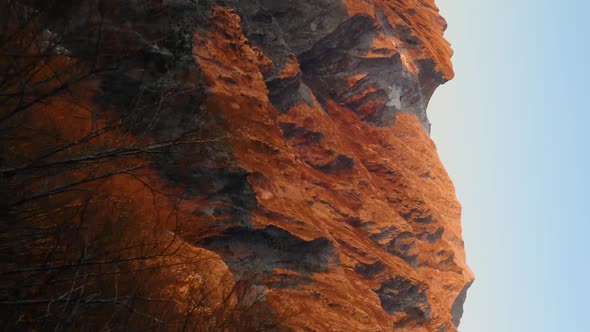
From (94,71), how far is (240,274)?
7523mm

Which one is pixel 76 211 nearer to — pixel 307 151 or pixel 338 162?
pixel 307 151

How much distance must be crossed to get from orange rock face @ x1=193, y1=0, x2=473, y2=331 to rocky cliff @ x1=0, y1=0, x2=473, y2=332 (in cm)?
5

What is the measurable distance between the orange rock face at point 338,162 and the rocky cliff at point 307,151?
1.9 inches

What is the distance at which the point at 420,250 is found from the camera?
21734 mm

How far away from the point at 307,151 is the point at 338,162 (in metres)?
1.17

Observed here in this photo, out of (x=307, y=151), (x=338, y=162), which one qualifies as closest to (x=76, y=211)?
(x=307, y=151)

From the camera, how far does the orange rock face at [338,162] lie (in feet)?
42.0

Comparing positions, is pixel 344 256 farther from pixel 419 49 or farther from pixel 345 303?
pixel 419 49

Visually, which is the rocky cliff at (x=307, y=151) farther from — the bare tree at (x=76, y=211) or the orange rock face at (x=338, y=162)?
the bare tree at (x=76, y=211)

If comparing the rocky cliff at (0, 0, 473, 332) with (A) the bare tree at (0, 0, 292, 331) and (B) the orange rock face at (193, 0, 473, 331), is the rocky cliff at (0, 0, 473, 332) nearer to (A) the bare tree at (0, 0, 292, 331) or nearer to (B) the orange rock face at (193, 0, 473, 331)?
(B) the orange rock face at (193, 0, 473, 331)

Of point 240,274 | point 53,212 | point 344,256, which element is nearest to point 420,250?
point 344,256

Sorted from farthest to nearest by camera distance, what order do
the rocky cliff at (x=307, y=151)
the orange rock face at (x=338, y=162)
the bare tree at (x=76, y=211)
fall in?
the orange rock face at (x=338, y=162), the rocky cliff at (x=307, y=151), the bare tree at (x=76, y=211)

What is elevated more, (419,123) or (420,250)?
(419,123)

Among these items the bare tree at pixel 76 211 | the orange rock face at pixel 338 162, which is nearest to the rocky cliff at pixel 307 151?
the orange rock face at pixel 338 162
